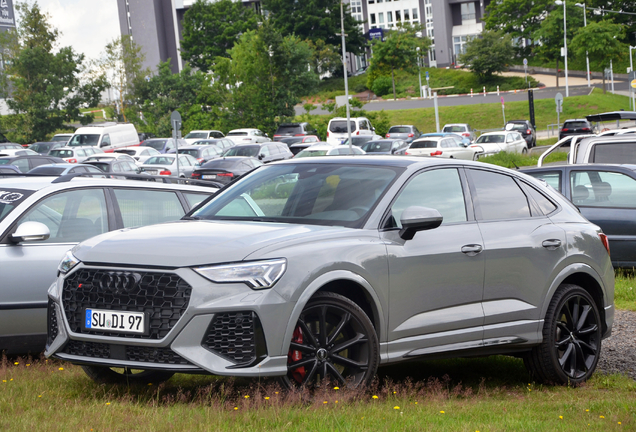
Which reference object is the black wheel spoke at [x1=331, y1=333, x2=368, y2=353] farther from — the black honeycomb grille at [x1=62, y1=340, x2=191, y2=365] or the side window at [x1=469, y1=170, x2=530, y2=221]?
the side window at [x1=469, y1=170, x2=530, y2=221]

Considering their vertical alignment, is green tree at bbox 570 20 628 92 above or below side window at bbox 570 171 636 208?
above

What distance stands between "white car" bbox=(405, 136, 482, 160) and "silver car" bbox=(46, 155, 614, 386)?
29.8 meters

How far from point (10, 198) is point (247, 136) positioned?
4560cm

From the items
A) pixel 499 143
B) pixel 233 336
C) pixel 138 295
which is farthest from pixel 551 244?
pixel 499 143

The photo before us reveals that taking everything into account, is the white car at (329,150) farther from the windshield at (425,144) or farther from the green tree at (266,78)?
the green tree at (266,78)

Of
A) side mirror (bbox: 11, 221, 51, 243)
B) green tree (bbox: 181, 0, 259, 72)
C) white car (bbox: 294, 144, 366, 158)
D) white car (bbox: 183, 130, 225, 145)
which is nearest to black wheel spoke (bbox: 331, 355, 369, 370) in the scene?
side mirror (bbox: 11, 221, 51, 243)

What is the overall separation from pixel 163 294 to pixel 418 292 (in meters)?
1.72

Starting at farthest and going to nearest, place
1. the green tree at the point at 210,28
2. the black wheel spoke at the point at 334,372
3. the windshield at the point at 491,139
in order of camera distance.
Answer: the green tree at the point at 210,28
the windshield at the point at 491,139
the black wheel spoke at the point at 334,372

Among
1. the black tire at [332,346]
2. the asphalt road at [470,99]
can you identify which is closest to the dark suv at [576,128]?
the asphalt road at [470,99]

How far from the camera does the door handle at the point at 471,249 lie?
5.57m

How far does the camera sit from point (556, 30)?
81875 millimetres

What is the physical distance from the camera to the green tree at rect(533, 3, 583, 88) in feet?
262

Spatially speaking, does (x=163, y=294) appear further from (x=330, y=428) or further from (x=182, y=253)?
(x=330, y=428)

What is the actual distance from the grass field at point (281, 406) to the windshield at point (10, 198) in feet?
3.95
